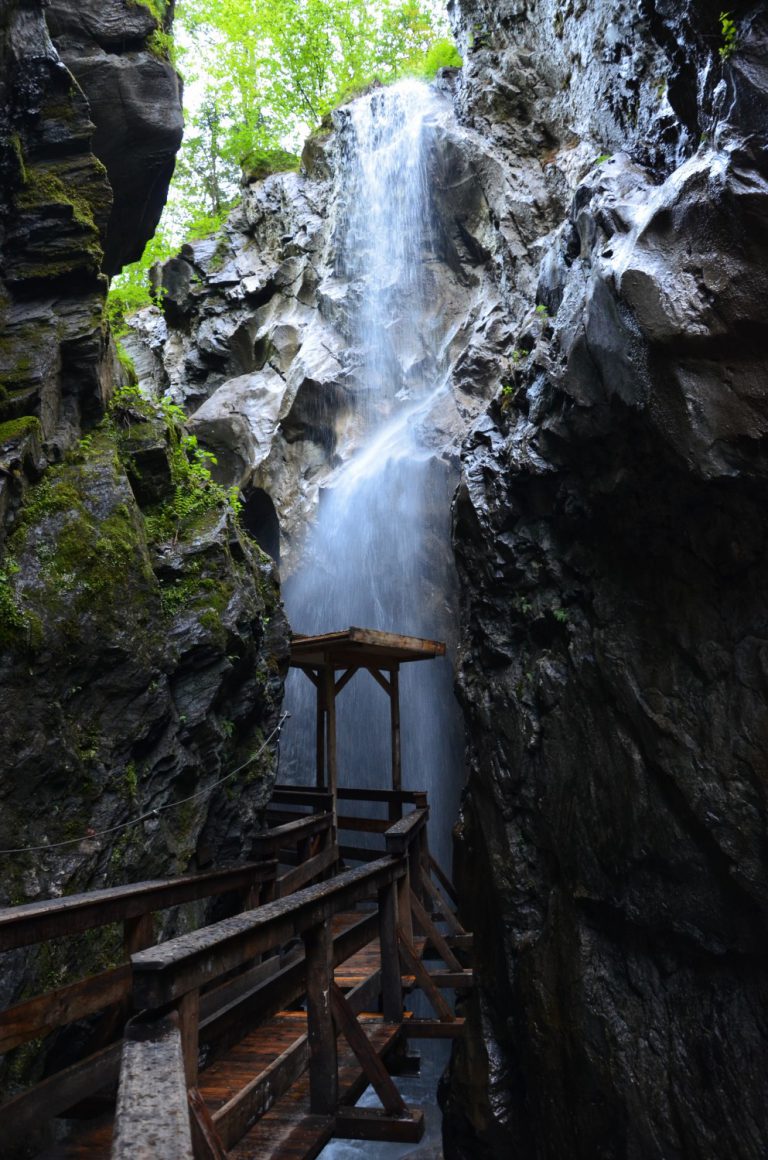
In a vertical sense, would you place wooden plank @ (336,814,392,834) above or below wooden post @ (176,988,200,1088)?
below

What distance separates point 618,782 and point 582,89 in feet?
34.9

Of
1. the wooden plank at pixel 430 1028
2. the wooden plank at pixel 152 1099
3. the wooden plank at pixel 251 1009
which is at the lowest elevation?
the wooden plank at pixel 430 1028

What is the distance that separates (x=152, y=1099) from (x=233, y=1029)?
1932 mm

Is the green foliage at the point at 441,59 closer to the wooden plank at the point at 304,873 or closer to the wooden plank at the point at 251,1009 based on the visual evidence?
the wooden plank at the point at 304,873

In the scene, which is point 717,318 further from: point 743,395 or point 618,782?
point 618,782

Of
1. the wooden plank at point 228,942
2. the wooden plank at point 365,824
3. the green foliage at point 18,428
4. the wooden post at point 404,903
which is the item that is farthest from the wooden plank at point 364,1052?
the wooden plank at point 365,824

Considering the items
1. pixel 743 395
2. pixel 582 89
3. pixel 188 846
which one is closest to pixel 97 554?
pixel 188 846

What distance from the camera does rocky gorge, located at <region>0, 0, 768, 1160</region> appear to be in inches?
245

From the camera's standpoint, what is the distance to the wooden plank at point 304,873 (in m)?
6.24

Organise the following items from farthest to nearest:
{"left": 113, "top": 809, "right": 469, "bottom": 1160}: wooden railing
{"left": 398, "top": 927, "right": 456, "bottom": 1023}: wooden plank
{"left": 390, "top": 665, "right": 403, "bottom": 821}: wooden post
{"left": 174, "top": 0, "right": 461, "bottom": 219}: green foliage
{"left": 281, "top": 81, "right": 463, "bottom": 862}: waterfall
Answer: {"left": 174, "top": 0, "right": 461, "bottom": 219}: green foliage < {"left": 281, "top": 81, "right": 463, "bottom": 862}: waterfall < {"left": 390, "top": 665, "right": 403, "bottom": 821}: wooden post < {"left": 398, "top": 927, "right": 456, "bottom": 1023}: wooden plank < {"left": 113, "top": 809, "right": 469, "bottom": 1160}: wooden railing

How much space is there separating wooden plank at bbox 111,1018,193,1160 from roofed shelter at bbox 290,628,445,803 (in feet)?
22.8

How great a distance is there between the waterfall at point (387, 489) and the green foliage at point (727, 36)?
9.87 m

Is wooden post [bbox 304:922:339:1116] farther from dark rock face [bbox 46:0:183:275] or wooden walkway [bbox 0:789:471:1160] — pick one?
dark rock face [bbox 46:0:183:275]

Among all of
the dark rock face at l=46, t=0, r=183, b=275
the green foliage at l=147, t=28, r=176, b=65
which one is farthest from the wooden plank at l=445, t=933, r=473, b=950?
the green foliage at l=147, t=28, r=176, b=65
